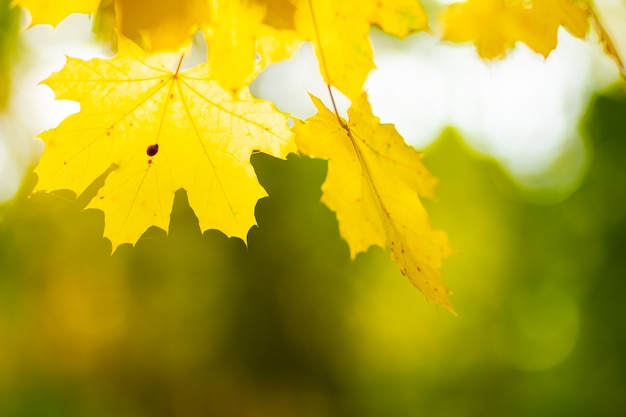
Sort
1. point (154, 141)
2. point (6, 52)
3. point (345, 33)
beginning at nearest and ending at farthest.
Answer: point (345, 33)
point (154, 141)
point (6, 52)

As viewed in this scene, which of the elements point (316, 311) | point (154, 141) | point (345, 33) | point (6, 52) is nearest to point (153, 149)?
point (154, 141)

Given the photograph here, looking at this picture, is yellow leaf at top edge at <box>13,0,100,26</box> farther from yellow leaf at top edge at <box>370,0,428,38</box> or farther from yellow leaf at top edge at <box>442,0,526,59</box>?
yellow leaf at top edge at <box>442,0,526,59</box>

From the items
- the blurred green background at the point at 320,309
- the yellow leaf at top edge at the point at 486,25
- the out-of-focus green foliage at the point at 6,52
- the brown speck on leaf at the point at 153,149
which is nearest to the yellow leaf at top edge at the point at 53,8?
the brown speck on leaf at the point at 153,149

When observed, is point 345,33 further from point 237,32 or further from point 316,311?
point 316,311

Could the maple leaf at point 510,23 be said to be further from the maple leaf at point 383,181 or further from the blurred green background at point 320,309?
the blurred green background at point 320,309

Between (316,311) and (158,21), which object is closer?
(158,21)

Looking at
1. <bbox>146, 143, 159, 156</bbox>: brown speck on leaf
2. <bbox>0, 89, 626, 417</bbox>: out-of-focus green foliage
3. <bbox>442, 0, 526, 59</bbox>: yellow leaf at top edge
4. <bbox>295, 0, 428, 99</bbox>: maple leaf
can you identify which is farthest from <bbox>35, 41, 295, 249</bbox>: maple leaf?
<bbox>0, 89, 626, 417</bbox>: out-of-focus green foliage
